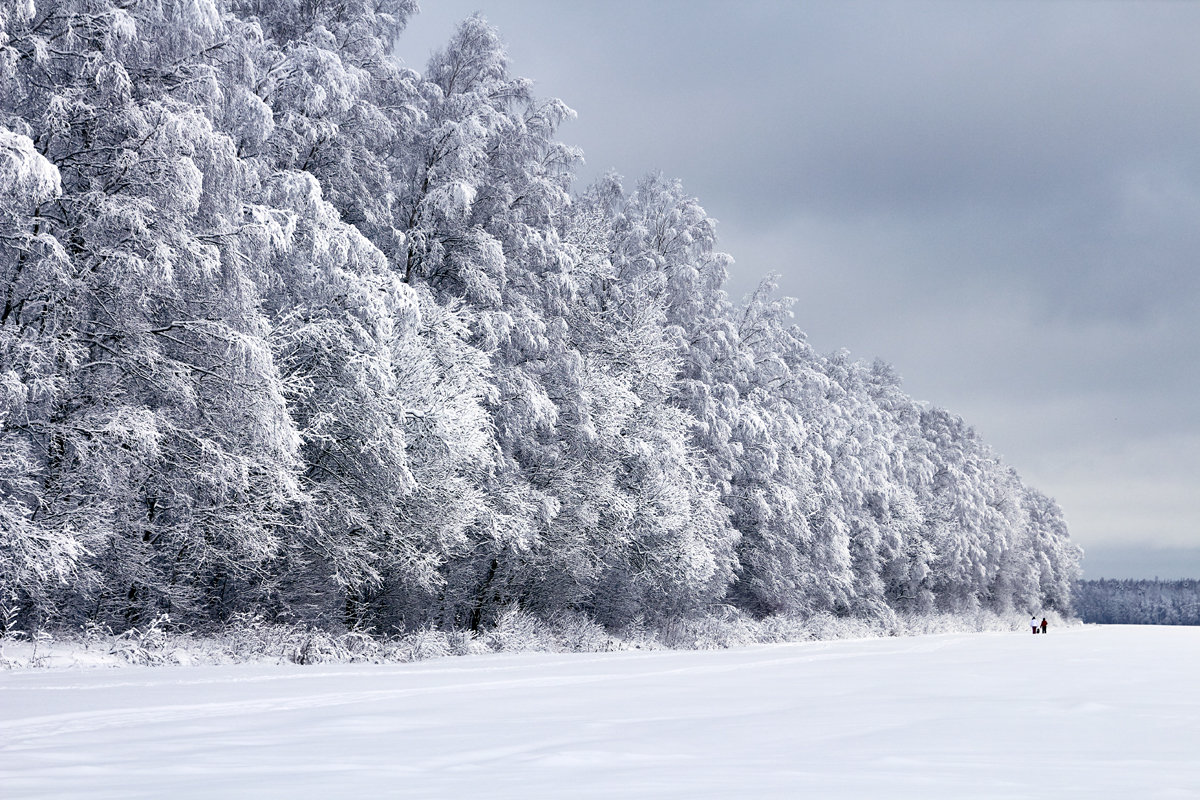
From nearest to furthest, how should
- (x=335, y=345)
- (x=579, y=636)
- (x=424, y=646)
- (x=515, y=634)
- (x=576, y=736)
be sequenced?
(x=576, y=736), (x=335, y=345), (x=424, y=646), (x=515, y=634), (x=579, y=636)

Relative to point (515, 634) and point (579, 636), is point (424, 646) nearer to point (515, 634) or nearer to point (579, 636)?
point (515, 634)

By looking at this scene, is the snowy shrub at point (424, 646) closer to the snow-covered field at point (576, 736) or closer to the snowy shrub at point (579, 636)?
the snow-covered field at point (576, 736)

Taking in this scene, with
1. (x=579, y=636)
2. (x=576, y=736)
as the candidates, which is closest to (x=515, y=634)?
(x=579, y=636)

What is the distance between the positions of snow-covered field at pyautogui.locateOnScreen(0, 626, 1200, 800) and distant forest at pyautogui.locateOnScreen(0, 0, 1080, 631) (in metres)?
3.88

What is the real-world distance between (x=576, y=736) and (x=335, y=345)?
13272 millimetres

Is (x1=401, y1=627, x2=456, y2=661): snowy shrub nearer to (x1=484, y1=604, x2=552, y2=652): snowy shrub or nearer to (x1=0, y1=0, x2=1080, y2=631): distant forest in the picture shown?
(x1=0, y1=0, x2=1080, y2=631): distant forest

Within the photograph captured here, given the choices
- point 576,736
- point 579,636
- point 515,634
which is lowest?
point 579,636

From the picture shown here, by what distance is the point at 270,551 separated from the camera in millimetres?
17984

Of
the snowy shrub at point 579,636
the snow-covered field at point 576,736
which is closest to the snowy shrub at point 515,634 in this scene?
the snowy shrub at point 579,636

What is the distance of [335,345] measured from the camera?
65.3 ft

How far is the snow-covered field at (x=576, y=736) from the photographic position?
580 centimetres

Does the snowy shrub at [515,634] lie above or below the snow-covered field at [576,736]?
below

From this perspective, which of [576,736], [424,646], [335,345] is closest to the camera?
[576,736]

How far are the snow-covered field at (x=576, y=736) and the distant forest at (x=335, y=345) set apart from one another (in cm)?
388
